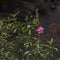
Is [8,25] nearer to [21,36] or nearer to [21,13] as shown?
[21,36]

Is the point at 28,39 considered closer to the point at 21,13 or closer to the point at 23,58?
the point at 23,58

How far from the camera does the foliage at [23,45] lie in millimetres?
3803

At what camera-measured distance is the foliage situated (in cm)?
380

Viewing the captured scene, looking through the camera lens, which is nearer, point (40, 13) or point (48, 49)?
point (48, 49)

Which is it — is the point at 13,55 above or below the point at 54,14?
below

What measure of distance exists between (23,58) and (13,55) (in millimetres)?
161

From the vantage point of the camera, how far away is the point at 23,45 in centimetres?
392

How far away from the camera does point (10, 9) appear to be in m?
4.92

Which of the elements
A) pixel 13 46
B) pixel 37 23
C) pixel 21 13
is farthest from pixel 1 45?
pixel 21 13

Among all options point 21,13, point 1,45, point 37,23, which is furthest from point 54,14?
point 1,45

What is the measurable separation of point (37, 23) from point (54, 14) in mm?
1038

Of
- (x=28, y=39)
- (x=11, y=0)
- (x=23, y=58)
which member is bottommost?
(x=23, y=58)

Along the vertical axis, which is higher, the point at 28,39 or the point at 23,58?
the point at 28,39

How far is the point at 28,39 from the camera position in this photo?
384cm
